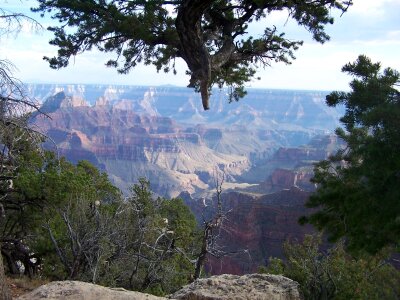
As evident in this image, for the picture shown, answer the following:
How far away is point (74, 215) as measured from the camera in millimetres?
12406

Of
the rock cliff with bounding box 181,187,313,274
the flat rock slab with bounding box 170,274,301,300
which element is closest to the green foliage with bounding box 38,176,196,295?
the flat rock slab with bounding box 170,274,301,300

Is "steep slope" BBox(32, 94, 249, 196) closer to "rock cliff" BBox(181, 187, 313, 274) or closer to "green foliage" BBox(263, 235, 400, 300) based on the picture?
"rock cliff" BBox(181, 187, 313, 274)

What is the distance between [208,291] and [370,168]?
12.9 feet

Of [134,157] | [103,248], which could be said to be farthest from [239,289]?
[134,157]

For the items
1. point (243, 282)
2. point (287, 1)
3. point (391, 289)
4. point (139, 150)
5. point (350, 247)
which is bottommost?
point (139, 150)

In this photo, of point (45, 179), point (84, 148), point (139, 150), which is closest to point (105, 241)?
point (45, 179)

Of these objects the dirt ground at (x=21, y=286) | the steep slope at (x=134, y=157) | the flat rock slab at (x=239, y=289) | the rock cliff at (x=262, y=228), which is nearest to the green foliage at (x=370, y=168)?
the flat rock slab at (x=239, y=289)

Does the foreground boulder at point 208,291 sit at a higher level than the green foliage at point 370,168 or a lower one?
lower

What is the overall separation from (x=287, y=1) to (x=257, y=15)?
4.12 feet

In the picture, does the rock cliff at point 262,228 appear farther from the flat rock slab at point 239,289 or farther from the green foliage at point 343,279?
the flat rock slab at point 239,289

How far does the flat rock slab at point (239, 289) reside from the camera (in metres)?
8.12

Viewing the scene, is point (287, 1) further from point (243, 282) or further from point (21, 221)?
point (21, 221)

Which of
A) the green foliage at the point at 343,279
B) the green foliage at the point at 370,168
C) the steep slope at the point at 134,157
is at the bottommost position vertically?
the steep slope at the point at 134,157

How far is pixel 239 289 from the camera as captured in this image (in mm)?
8469
